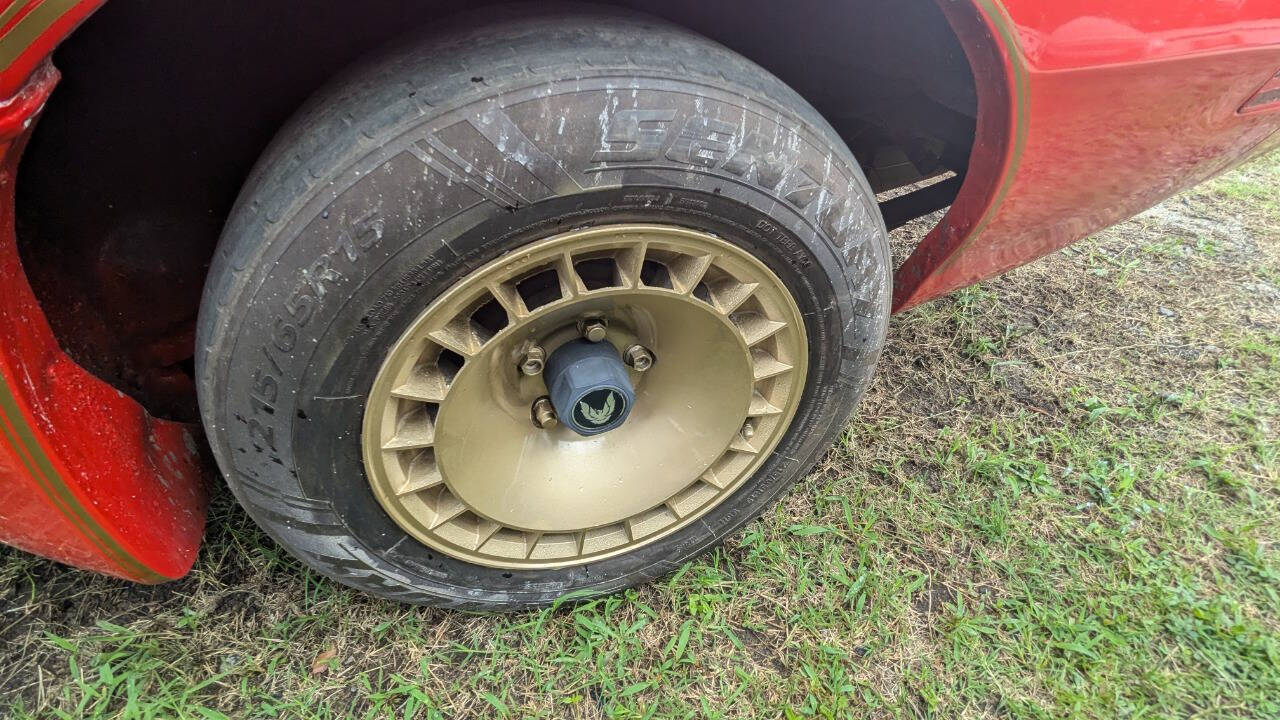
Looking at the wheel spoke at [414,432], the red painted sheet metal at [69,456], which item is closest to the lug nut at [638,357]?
the wheel spoke at [414,432]

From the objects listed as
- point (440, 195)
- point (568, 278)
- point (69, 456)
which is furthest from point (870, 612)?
point (69, 456)

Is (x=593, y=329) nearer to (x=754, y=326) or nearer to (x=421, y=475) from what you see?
(x=754, y=326)

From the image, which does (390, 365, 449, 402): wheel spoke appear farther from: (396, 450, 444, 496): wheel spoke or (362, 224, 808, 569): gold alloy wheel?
(396, 450, 444, 496): wheel spoke

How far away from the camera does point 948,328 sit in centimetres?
271

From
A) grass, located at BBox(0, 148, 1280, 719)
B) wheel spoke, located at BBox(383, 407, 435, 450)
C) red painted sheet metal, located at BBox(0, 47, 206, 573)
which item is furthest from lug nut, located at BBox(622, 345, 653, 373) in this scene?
red painted sheet metal, located at BBox(0, 47, 206, 573)

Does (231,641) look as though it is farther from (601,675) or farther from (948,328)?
(948,328)

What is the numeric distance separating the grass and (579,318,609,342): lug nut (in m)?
0.75

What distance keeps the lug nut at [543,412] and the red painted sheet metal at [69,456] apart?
81 cm

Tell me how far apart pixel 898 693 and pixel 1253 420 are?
1.78 m

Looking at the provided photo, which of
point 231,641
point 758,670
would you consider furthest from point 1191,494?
point 231,641

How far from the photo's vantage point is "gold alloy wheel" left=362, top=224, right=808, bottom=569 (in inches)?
48.8

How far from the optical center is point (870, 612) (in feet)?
5.90

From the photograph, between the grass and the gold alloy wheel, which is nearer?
the gold alloy wheel

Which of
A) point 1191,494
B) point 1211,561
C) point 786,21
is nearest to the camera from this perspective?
point 786,21
